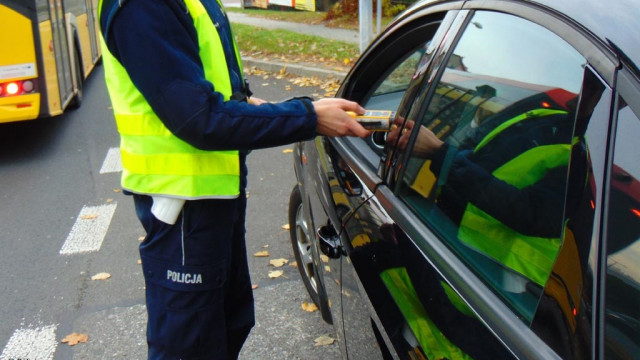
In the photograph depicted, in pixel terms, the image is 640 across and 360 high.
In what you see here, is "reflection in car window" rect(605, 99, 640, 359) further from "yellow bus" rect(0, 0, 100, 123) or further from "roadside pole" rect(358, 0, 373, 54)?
"roadside pole" rect(358, 0, 373, 54)

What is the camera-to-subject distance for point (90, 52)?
1046 centimetres

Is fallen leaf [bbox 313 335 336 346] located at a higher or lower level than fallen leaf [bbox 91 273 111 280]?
higher

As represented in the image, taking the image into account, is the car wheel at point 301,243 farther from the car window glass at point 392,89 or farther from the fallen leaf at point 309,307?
the car window glass at point 392,89

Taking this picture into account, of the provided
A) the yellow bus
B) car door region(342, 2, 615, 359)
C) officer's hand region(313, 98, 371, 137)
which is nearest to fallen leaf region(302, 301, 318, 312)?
car door region(342, 2, 615, 359)

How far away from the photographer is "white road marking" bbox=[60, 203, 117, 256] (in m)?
4.65

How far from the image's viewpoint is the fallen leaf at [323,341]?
344 centimetres

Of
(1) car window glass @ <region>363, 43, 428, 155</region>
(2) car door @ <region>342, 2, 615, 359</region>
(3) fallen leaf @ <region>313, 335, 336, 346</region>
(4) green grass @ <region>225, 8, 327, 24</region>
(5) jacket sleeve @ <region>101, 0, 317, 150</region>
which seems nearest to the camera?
(2) car door @ <region>342, 2, 615, 359</region>

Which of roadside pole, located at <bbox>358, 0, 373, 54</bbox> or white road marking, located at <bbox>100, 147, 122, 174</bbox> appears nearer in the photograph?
white road marking, located at <bbox>100, 147, 122, 174</bbox>

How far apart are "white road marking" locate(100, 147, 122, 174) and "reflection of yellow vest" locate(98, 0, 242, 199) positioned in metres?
4.30

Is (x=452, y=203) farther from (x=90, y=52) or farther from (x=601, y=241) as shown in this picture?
(x=90, y=52)

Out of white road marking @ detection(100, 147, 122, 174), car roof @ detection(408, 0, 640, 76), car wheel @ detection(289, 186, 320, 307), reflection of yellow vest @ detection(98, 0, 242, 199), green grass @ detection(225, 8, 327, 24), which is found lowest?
green grass @ detection(225, 8, 327, 24)

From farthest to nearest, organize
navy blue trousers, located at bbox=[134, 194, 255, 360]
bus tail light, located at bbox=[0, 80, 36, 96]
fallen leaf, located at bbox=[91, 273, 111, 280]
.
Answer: bus tail light, located at bbox=[0, 80, 36, 96] < fallen leaf, located at bbox=[91, 273, 111, 280] < navy blue trousers, located at bbox=[134, 194, 255, 360]

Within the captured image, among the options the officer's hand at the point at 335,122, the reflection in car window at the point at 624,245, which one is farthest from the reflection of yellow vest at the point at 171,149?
the reflection in car window at the point at 624,245

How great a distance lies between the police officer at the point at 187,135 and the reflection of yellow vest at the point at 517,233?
19.8 inches
